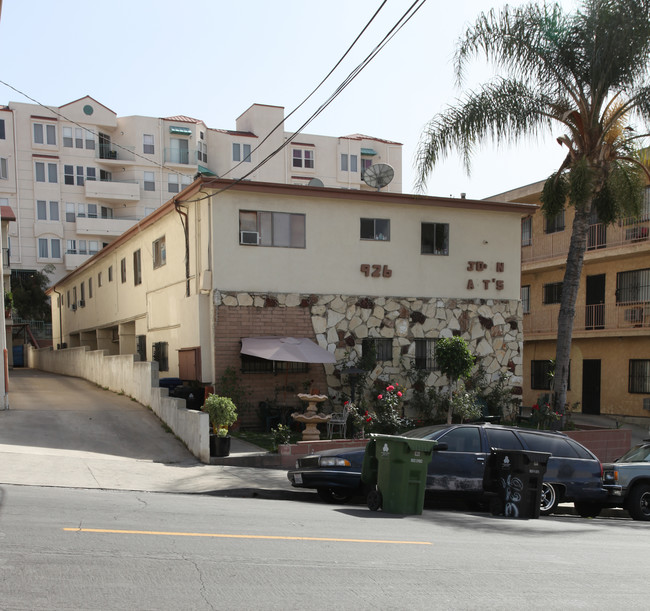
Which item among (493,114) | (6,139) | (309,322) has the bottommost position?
(309,322)

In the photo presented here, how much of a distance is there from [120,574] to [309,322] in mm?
13829

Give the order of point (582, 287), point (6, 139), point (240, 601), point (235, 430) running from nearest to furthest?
point (240, 601) < point (235, 430) < point (582, 287) < point (6, 139)

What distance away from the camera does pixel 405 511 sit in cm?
1033

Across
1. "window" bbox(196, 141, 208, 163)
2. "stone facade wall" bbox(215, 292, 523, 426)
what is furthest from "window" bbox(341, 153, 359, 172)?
"stone facade wall" bbox(215, 292, 523, 426)

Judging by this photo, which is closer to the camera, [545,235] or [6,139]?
[545,235]

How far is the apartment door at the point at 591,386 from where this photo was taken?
93.7 feet

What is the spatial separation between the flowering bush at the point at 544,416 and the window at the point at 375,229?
6.50 metres

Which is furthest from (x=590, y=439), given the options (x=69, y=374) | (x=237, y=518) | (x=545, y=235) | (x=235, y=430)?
(x=69, y=374)

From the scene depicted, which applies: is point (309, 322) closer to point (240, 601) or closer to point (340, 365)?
point (340, 365)

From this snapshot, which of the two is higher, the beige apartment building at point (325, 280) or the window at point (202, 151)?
the window at point (202, 151)

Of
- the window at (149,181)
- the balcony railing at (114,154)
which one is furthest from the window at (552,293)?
the balcony railing at (114,154)

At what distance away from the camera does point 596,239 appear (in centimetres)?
2839

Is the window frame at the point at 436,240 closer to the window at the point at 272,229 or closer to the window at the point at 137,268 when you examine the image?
the window at the point at 272,229

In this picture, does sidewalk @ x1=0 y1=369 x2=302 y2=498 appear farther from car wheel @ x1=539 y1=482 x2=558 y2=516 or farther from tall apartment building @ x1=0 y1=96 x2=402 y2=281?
tall apartment building @ x1=0 y1=96 x2=402 y2=281
